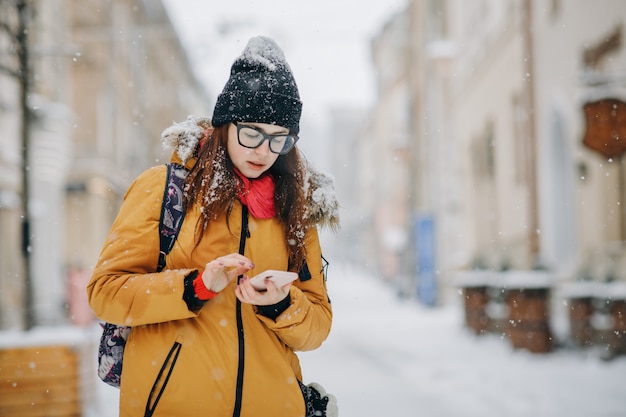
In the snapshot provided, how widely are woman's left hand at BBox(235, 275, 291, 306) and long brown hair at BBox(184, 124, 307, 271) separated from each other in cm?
24

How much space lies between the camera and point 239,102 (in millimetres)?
2412

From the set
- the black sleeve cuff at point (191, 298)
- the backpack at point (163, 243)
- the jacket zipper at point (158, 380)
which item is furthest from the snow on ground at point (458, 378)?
the black sleeve cuff at point (191, 298)

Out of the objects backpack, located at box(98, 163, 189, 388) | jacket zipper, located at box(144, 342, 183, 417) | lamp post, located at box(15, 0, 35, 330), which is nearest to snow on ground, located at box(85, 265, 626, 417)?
lamp post, located at box(15, 0, 35, 330)

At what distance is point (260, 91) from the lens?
244 cm

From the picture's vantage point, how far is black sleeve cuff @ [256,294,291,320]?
2225mm

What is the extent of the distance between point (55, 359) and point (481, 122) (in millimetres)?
15030

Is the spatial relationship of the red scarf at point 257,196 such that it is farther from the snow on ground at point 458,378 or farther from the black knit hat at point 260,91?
the snow on ground at point 458,378

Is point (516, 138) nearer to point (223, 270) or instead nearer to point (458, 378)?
point (458, 378)

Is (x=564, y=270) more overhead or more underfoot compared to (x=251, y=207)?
more underfoot

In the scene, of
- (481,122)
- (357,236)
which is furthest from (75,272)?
(357,236)

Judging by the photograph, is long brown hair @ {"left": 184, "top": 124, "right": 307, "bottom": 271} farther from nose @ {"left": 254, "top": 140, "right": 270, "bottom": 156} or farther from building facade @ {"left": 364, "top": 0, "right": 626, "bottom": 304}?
building facade @ {"left": 364, "top": 0, "right": 626, "bottom": 304}

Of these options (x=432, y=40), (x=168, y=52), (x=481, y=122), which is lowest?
(x=481, y=122)

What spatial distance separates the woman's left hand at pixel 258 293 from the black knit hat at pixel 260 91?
0.52 m

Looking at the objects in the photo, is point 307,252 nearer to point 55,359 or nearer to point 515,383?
point 55,359
